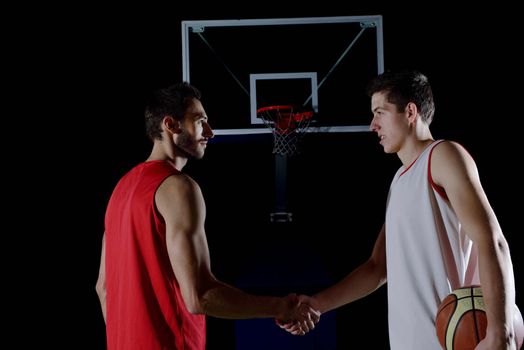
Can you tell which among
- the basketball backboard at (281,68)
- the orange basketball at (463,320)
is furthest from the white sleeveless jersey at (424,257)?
the basketball backboard at (281,68)

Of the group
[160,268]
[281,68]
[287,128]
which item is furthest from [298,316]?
[281,68]

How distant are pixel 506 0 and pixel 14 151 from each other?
12.3ft

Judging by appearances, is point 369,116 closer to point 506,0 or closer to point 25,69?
point 506,0

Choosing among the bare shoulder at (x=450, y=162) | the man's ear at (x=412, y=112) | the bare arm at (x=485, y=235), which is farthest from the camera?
the man's ear at (x=412, y=112)

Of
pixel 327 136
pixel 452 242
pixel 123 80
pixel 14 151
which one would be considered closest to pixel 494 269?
pixel 452 242

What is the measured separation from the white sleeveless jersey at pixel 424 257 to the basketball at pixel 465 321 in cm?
12

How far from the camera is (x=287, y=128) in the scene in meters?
2.96

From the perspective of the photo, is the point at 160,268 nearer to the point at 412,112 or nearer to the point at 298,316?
the point at 298,316

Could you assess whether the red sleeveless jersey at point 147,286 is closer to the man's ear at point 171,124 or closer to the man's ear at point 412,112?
the man's ear at point 171,124

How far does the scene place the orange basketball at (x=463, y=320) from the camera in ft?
4.55

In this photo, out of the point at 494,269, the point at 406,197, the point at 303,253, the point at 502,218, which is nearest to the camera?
the point at 494,269

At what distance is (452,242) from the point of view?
1.60 m

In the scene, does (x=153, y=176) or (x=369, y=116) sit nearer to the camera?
(x=153, y=176)

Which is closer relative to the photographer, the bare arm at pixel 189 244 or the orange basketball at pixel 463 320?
the orange basketball at pixel 463 320
